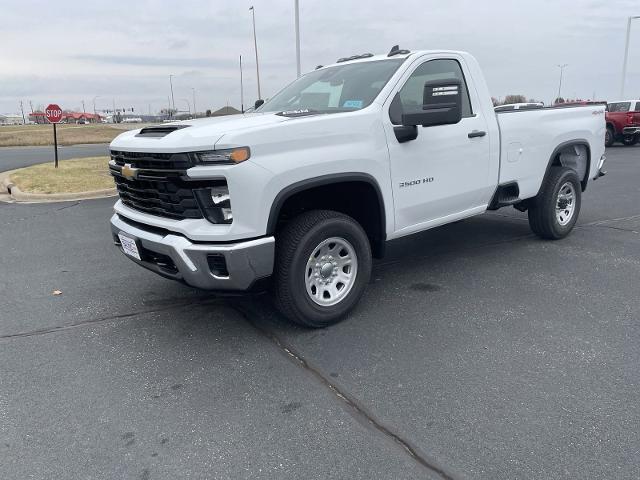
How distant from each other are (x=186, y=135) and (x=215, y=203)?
0.49 m

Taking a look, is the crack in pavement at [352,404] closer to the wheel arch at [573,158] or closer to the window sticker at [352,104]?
the window sticker at [352,104]

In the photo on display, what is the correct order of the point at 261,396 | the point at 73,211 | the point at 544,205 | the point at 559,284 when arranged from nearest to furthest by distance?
the point at 261,396 → the point at 559,284 → the point at 544,205 → the point at 73,211

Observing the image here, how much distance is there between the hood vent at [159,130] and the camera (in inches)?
149

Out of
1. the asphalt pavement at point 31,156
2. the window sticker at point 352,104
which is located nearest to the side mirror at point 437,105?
the window sticker at point 352,104

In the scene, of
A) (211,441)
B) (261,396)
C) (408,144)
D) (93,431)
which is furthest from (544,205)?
(93,431)

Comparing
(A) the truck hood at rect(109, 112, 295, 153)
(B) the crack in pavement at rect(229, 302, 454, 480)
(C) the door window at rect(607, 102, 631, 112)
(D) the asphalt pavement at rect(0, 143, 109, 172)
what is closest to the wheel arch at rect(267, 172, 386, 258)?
(A) the truck hood at rect(109, 112, 295, 153)

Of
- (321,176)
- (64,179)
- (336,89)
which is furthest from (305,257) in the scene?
(64,179)

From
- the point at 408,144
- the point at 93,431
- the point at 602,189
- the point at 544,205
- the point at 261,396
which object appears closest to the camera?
the point at 93,431

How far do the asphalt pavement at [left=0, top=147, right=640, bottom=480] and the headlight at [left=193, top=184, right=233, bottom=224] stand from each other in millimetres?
996

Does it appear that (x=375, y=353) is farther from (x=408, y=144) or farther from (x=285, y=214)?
(x=408, y=144)

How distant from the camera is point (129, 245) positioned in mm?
4074

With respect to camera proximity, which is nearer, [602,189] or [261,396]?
[261,396]

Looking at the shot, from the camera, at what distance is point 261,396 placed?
320cm

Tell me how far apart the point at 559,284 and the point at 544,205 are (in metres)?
1.44
